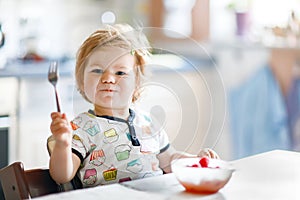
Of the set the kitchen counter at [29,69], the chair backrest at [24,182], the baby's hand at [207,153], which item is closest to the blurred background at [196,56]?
the kitchen counter at [29,69]

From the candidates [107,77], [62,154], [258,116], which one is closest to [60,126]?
[62,154]

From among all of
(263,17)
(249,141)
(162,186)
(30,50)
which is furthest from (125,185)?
(263,17)

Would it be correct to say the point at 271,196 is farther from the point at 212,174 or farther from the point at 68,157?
the point at 68,157

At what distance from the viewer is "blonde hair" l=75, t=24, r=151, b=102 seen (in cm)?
132

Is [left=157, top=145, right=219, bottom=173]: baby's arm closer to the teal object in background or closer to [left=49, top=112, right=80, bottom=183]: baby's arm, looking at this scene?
[left=49, top=112, right=80, bottom=183]: baby's arm

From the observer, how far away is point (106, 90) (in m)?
1.29

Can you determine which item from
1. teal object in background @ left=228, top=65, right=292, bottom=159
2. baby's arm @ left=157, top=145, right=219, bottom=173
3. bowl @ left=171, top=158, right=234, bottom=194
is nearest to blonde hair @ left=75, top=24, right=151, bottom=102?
baby's arm @ left=157, top=145, right=219, bottom=173

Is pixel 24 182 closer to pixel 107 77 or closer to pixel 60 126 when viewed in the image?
pixel 60 126

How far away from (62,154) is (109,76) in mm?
207

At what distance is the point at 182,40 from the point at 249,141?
0.70 meters

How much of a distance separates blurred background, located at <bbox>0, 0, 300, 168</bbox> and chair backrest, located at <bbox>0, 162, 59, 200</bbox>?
3.93 ft

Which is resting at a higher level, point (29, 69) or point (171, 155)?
point (29, 69)

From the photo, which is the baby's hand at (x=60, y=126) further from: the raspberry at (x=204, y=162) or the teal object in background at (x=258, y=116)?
the teal object in background at (x=258, y=116)

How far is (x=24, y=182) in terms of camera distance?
4.04 ft
